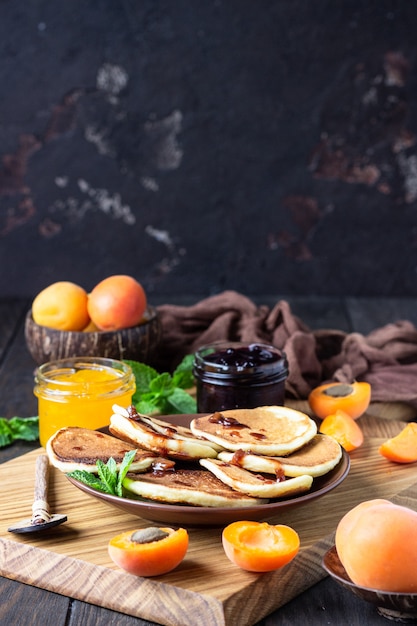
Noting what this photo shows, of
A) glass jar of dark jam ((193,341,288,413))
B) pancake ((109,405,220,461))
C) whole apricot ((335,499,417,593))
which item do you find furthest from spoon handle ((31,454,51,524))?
whole apricot ((335,499,417,593))

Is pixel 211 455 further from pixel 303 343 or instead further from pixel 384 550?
pixel 303 343

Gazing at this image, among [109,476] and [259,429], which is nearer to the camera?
[109,476]

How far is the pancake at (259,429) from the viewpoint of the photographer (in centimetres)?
184

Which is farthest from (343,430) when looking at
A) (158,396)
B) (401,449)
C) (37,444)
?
(37,444)

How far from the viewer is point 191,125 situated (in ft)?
15.7

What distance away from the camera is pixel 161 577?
1.57 meters

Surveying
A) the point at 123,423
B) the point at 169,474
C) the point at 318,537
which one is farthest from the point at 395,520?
the point at 123,423

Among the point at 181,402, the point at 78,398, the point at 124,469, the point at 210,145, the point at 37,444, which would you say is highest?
the point at 210,145

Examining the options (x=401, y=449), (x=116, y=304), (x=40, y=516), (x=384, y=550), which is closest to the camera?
(x=384, y=550)

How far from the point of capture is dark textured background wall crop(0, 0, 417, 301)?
15.3ft

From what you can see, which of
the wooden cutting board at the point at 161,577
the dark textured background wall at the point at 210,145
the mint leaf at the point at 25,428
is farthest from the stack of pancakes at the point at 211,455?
the dark textured background wall at the point at 210,145

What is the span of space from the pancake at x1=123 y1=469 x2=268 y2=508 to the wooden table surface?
0.23 m

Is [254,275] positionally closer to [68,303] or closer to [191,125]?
[191,125]

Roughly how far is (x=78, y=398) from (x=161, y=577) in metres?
0.79
